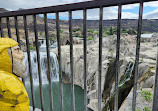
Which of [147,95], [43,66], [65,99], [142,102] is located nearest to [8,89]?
[142,102]

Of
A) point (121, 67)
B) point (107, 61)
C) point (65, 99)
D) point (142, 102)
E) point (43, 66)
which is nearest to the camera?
point (142, 102)

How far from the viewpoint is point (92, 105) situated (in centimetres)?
601

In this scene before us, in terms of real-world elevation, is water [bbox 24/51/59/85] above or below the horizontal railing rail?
below

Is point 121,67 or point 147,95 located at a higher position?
point 121,67

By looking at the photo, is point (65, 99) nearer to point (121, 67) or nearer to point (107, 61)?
point (107, 61)

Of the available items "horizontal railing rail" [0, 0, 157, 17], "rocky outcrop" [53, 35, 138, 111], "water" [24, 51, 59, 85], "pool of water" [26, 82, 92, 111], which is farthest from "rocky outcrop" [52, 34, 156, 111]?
"water" [24, 51, 59, 85]

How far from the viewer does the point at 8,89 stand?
3.66 feet

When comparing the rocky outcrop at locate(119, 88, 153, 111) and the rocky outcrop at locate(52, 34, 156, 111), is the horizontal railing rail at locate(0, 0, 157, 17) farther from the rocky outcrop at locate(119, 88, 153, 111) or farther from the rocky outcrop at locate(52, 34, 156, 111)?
the rocky outcrop at locate(52, 34, 156, 111)

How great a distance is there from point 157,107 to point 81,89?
7257 millimetres

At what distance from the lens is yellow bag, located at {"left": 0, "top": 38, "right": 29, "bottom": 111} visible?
43.9 inches

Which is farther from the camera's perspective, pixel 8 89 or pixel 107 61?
pixel 107 61

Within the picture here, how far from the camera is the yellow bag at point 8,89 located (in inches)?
43.9

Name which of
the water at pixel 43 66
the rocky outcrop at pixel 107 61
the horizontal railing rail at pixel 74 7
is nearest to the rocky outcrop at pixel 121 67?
the rocky outcrop at pixel 107 61

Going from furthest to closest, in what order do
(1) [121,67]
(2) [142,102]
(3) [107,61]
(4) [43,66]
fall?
1. (4) [43,66]
2. (3) [107,61]
3. (1) [121,67]
4. (2) [142,102]
